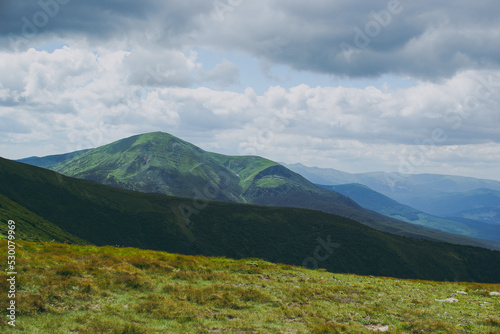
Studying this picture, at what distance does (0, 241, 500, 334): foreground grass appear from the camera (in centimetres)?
Result: 1516

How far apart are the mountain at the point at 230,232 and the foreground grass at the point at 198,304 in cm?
11121

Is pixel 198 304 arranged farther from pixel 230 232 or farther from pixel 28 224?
pixel 230 232

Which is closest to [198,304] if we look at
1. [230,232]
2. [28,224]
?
[28,224]

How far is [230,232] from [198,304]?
5577 inches

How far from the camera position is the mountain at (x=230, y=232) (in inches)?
5221

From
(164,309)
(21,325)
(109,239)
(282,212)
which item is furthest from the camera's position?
(282,212)

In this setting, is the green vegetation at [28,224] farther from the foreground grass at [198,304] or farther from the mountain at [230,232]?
the foreground grass at [198,304]

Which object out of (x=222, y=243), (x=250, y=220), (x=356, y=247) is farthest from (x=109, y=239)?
(x=356, y=247)

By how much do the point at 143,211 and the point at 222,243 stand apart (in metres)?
45.5

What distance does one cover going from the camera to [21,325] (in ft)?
44.4

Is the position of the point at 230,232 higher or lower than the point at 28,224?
lower

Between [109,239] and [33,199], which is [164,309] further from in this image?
[33,199]

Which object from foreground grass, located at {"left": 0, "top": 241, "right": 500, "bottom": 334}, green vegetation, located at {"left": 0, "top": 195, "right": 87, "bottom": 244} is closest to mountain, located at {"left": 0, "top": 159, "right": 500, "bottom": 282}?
green vegetation, located at {"left": 0, "top": 195, "right": 87, "bottom": 244}

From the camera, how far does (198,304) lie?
61.8 ft
